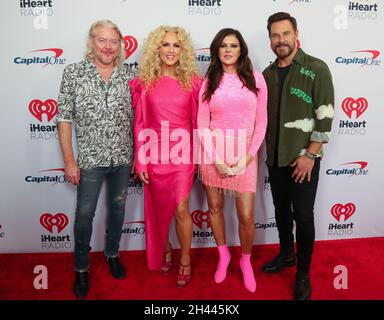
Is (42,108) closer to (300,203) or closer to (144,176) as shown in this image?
(144,176)

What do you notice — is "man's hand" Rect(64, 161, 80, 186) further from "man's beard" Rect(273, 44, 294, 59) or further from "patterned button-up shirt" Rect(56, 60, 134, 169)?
"man's beard" Rect(273, 44, 294, 59)

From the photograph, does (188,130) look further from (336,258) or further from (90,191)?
(336,258)

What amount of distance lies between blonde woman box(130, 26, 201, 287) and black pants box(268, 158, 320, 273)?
1.87 feet

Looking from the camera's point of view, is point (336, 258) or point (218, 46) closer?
point (218, 46)

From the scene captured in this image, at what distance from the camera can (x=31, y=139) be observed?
100.0 inches

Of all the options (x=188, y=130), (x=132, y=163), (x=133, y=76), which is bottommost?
(x=132, y=163)

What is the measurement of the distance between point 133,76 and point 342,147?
68.4 inches

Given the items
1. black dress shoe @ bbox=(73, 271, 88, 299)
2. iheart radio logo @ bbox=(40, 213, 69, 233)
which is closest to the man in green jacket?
black dress shoe @ bbox=(73, 271, 88, 299)

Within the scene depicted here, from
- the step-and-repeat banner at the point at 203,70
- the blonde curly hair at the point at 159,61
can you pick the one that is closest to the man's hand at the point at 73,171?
the step-and-repeat banner at the point at 203,70

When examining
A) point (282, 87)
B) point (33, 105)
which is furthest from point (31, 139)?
point (282, 87)

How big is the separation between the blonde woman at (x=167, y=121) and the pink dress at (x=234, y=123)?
0.13 m

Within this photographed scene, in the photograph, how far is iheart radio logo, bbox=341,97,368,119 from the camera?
8.76ft

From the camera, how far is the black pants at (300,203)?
2025 mm

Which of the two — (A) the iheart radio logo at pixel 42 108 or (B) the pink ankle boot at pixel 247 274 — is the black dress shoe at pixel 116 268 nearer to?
(B) the pink ankle boot at pixel 247 274
